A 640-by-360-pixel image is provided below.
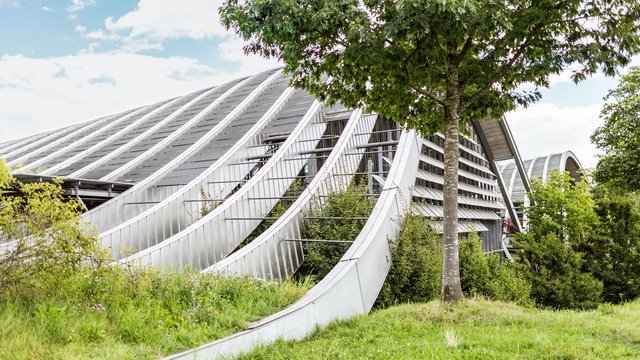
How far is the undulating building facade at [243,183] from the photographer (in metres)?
7.18

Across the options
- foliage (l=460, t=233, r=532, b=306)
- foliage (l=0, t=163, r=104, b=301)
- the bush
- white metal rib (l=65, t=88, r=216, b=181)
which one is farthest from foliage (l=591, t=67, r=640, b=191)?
foliage (l=0, t=163, r=104, b=301)

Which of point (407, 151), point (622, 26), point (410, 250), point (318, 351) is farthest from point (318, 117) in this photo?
point (318, 351)

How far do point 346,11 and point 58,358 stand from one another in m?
5.16

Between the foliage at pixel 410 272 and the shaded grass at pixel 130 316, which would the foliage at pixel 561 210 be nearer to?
the foliage at pixel 410 272

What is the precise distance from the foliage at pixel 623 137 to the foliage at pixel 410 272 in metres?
13.8

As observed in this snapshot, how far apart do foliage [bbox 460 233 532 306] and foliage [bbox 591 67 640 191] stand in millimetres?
10129

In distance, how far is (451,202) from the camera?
7066 millimetres

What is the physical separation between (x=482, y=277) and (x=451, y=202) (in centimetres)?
429

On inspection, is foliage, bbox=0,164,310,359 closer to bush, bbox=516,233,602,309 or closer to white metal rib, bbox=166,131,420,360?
white metal rib, bbox=166,131,420,360

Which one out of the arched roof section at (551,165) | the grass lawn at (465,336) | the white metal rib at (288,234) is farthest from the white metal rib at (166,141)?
the arched roof section at (551,165)

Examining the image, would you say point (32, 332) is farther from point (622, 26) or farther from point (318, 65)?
point (622, 26)

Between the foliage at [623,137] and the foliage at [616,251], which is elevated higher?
the foliage at [623,137]

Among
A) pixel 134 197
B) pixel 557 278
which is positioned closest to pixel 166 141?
pixel 134 197

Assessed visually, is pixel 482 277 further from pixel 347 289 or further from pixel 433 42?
pixel 433 42
